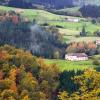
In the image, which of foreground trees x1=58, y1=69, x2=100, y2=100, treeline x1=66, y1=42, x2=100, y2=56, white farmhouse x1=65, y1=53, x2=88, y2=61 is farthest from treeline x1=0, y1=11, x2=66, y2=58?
foreground trees x1=58, y1=69, x2=100, y2=100

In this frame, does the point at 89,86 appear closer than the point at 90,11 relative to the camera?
Yes

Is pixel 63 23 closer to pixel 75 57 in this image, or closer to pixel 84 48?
→ pixel 84 48

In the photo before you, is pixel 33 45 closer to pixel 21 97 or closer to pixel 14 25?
pixel 14 25

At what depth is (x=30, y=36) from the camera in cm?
12888

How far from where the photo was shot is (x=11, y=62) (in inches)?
2913

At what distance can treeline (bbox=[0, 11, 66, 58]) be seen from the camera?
117 metres

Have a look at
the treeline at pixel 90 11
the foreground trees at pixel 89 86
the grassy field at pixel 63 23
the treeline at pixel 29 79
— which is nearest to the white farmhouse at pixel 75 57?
the grassy field at pixel 63 23

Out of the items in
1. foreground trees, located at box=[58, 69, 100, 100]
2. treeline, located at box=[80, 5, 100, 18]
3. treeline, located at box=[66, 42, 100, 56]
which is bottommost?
treeline, located at box=[66, 42, 100, 56]

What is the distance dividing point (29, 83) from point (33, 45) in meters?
56.4

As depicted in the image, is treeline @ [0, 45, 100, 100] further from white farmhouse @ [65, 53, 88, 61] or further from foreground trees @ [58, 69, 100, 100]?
foreground trees @ [58, 69, 100, 100]

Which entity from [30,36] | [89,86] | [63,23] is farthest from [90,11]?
[89,86]

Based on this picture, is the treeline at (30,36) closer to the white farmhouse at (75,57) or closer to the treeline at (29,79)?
the white farmhouse at (75,57)

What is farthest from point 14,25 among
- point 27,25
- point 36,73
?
point 36,73

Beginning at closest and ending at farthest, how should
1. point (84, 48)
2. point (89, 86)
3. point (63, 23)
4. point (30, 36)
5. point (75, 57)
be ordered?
point (89, 86)
point (75, 57)
point (84, 48)
point (30, 36)
point (63, 23)
